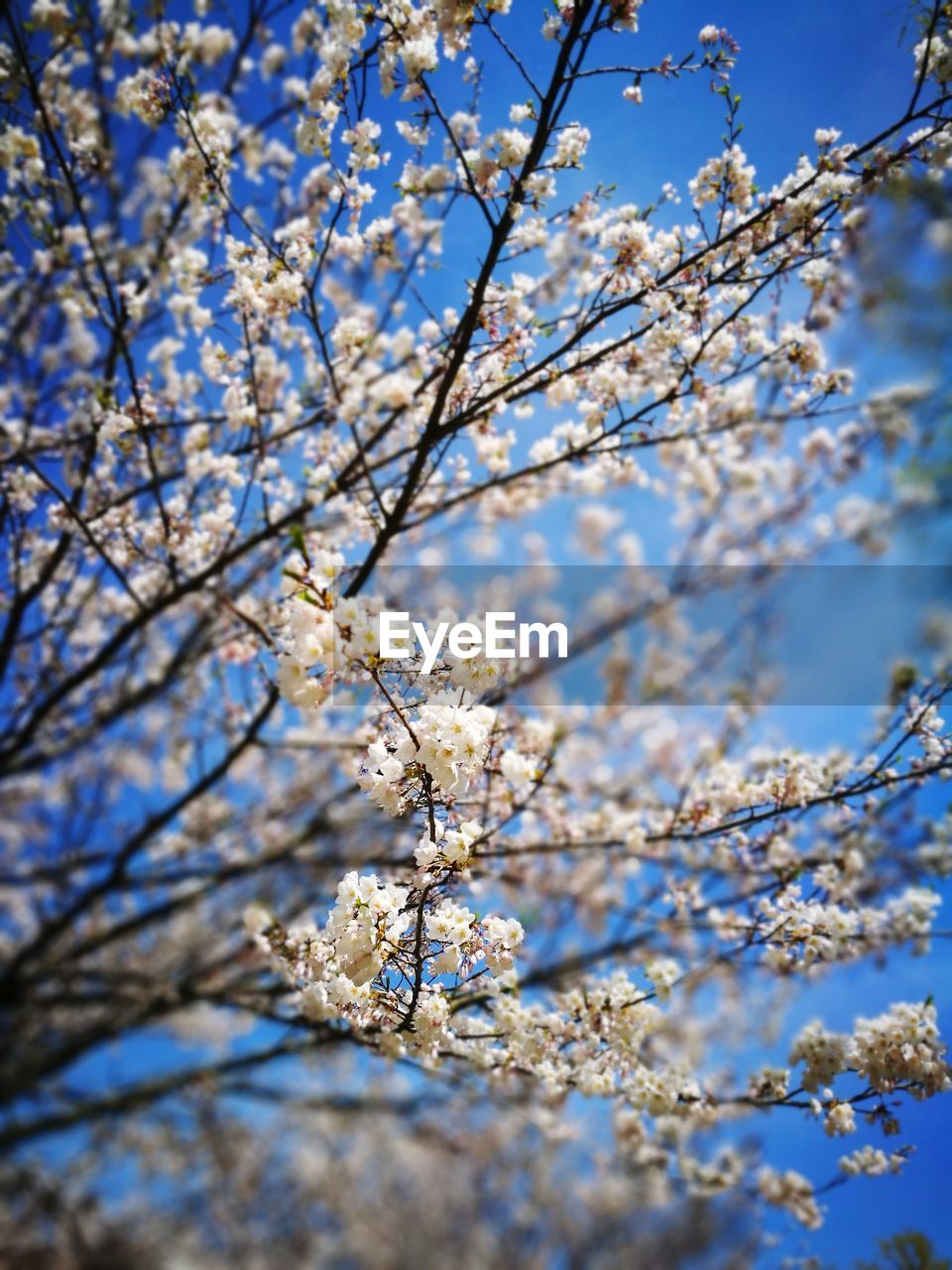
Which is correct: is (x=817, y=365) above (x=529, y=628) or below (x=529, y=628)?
above

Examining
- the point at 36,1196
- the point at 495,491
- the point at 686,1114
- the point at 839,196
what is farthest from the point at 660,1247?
the point at 839,196

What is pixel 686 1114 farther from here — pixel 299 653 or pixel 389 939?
pixel 299 653

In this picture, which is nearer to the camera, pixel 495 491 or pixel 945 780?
pixel 945 780

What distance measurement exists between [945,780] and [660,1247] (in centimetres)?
1145

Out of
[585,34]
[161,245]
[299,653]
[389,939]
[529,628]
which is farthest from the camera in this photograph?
[161,245]

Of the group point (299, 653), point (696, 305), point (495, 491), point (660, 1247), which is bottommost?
point (660, 1247)

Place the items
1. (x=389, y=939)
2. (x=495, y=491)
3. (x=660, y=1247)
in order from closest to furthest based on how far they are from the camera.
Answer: (x=389, y=939)
(x=495, y=491)
(x=660, y=1247)

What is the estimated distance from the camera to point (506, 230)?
2.58 m

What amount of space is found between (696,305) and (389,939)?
2.84m

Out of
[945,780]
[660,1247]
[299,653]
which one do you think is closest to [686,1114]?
[945,780]

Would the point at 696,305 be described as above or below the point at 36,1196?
above

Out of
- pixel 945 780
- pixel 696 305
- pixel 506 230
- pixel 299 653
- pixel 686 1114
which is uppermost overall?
pixel 696 305

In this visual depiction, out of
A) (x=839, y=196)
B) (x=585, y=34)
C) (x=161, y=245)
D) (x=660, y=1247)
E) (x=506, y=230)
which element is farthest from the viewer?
(x=660, y=1247)

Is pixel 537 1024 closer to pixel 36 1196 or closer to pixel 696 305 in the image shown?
pixel 696 305
